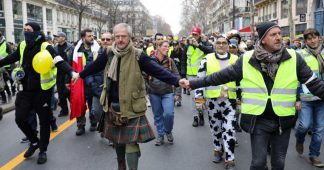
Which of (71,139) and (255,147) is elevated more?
(255,147)

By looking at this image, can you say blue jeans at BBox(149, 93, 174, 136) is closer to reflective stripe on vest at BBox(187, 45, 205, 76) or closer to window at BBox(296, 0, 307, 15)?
reflective stripe on vest at BBox(187, 45, 205, 76)

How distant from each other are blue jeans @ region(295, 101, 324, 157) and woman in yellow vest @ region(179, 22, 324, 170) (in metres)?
1.80

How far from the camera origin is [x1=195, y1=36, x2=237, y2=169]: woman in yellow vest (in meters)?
4.98

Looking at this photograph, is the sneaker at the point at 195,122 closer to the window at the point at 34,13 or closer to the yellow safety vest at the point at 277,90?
the yellow safety vest at the point at 277,90

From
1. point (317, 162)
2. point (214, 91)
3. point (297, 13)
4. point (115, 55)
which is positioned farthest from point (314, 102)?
point (297, 13)

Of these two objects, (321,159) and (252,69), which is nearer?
(252,69)

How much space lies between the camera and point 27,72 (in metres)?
5.22

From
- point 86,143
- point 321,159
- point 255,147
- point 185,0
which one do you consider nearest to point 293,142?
point 321,159

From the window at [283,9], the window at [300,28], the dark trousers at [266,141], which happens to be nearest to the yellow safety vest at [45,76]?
the dark trousers at [266,141]

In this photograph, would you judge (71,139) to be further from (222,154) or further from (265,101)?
(265,101)

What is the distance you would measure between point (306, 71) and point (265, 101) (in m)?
0.49

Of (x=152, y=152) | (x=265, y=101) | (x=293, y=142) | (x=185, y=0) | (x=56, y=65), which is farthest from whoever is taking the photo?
(x=185, y=0)

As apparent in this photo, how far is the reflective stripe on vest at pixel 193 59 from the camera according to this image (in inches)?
332

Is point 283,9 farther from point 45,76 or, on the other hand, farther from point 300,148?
point 45,76
